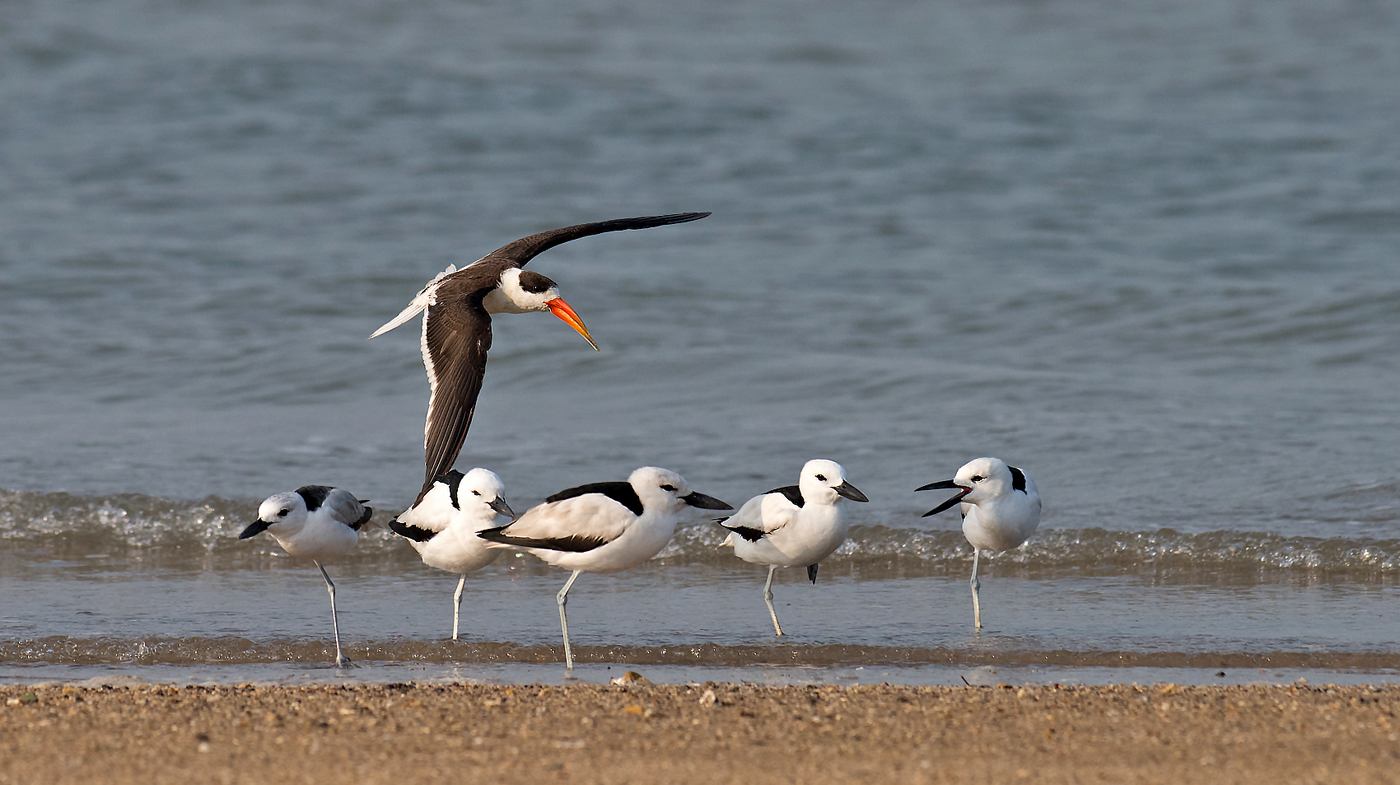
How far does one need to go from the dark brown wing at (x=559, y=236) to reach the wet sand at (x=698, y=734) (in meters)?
3.64

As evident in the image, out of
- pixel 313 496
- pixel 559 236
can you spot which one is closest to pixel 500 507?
pixel 313 496

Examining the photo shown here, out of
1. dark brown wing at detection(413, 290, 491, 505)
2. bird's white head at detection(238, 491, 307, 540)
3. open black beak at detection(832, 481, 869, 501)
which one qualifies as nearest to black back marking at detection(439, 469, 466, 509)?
dark brown wing at detection(413, 290, 491, 505)

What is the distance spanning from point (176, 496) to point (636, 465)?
3146 millimetres

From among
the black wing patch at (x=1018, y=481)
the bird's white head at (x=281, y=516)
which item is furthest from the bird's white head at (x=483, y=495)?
the black wing patch at (x=1018, y=481)

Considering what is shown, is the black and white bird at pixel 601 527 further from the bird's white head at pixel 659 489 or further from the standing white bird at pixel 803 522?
the standing white bird at pixel 803 522

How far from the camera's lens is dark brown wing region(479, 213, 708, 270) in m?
8.68

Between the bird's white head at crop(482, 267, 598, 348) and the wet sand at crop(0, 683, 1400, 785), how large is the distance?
3.14m

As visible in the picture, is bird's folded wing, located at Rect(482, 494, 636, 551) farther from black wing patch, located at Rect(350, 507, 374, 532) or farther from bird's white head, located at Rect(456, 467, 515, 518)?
black wing patch, located at Rect(350, 507, 374, 532)

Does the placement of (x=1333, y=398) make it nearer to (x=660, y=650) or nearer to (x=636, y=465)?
(x=636, y=465)

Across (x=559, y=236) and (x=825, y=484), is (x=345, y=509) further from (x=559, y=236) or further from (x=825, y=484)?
(x=559, y=236)

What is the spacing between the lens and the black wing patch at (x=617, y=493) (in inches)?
260

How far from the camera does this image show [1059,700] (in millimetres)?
5398

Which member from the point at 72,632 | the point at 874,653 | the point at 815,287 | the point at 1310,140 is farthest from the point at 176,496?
the point at 1310,140

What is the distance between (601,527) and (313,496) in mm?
1485
